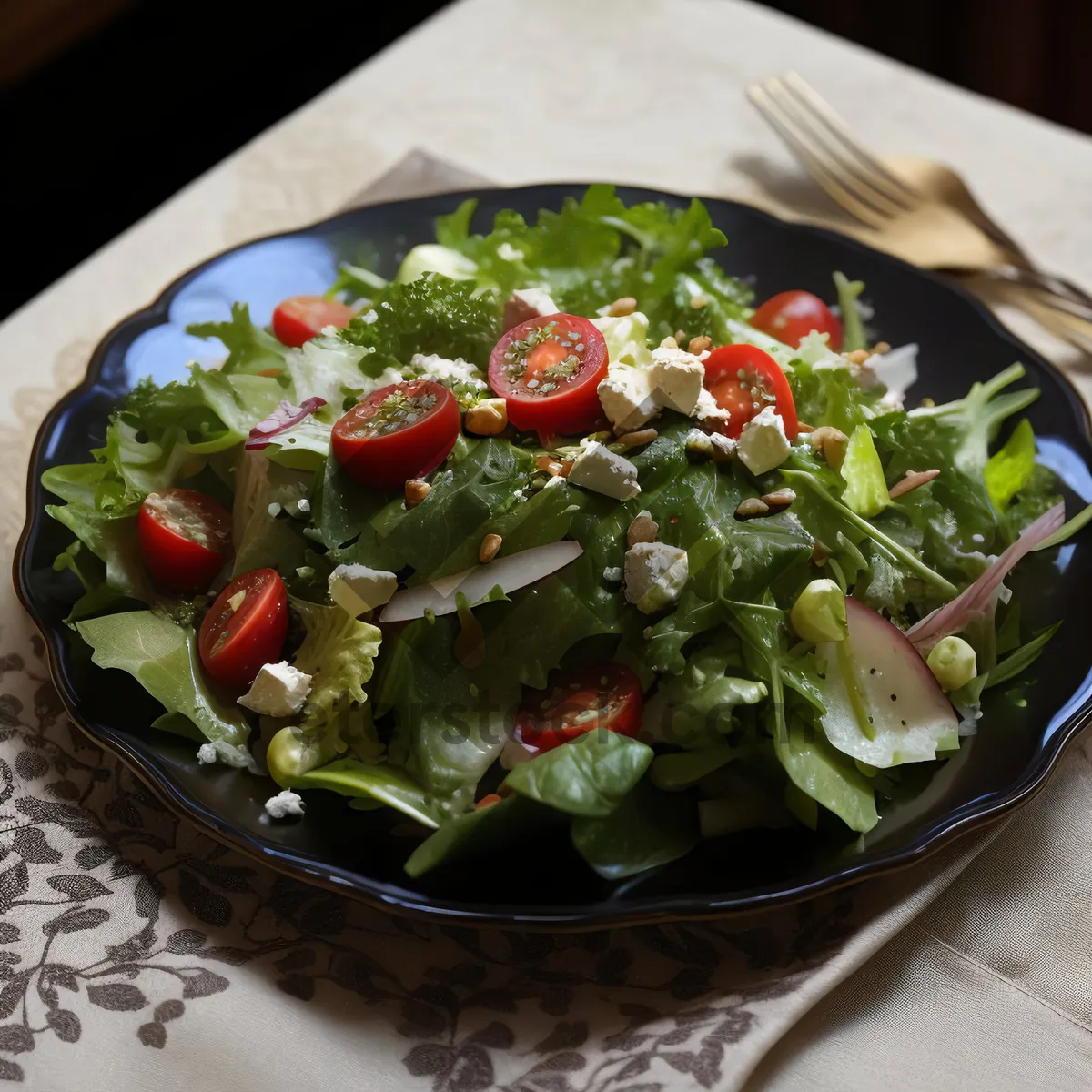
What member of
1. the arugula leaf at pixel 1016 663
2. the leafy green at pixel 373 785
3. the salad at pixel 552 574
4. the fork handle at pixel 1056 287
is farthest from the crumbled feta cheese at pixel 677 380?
the fork handle at pixel 1056 287

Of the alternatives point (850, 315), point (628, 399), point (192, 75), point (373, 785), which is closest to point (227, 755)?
point (373, 785)

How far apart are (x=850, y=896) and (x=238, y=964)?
0.96 m

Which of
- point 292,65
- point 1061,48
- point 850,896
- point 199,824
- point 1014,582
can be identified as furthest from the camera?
point 292,65

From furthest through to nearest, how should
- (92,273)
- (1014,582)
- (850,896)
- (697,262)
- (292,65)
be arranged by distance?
1. (292,65)
2. (92,273)
3. (697,262)
4. (1014,582)
5. (850,896)

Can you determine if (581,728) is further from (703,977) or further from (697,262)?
(697,262)

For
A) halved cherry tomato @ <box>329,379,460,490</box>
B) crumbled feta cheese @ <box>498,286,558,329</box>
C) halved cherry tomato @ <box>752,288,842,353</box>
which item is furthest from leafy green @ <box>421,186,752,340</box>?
halved cherry tomato @ <box>329,379,460,490</box>

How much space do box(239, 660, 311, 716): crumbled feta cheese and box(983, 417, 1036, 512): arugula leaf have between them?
1.39 metres

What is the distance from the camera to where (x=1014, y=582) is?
2076mm

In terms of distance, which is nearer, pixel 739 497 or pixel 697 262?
pixel 739 497

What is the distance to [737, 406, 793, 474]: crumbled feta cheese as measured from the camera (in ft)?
6.29

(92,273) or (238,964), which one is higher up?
(92,273)

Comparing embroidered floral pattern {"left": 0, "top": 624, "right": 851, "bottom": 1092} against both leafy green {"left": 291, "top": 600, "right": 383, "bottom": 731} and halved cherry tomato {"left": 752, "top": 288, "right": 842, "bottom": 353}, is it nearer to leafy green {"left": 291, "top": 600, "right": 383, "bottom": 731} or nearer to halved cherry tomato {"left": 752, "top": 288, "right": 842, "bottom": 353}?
leafy green {"left": 291, "top": 600, "right": 383, "bottom": 731}

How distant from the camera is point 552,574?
185cm

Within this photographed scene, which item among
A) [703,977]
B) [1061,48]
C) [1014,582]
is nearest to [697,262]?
[1014,582]
